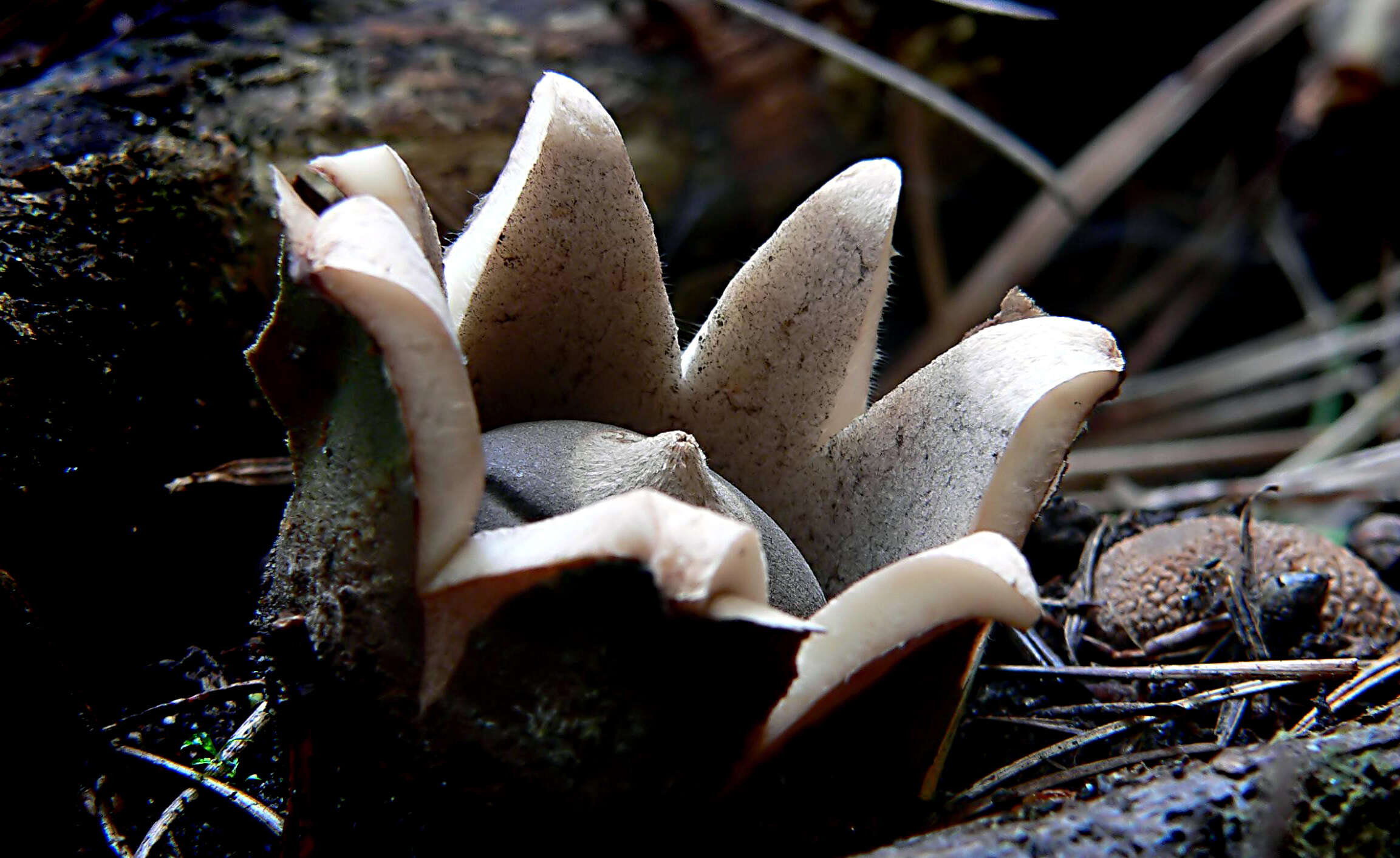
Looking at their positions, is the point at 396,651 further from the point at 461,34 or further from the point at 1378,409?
the point at 1378,409

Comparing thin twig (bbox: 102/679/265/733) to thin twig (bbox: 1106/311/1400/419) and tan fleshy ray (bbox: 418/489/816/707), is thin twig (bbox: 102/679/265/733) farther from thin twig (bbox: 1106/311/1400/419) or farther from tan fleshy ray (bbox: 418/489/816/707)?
thin twig (bbox: 1106/311/1400/419)

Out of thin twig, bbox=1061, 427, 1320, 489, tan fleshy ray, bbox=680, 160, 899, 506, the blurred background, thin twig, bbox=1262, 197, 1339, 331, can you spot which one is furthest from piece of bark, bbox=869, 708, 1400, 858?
thin twig, bbox=1262, 197, 1339, 331

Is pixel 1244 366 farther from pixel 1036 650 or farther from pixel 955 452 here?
pixel 955 452

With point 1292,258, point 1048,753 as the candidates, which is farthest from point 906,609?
point 1292,258

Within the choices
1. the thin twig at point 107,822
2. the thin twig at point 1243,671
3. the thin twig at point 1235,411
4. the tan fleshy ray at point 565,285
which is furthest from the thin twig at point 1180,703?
the thin twig at point 1235,411

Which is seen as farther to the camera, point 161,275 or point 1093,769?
point 161,275

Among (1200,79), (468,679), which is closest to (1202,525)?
(468,679)
